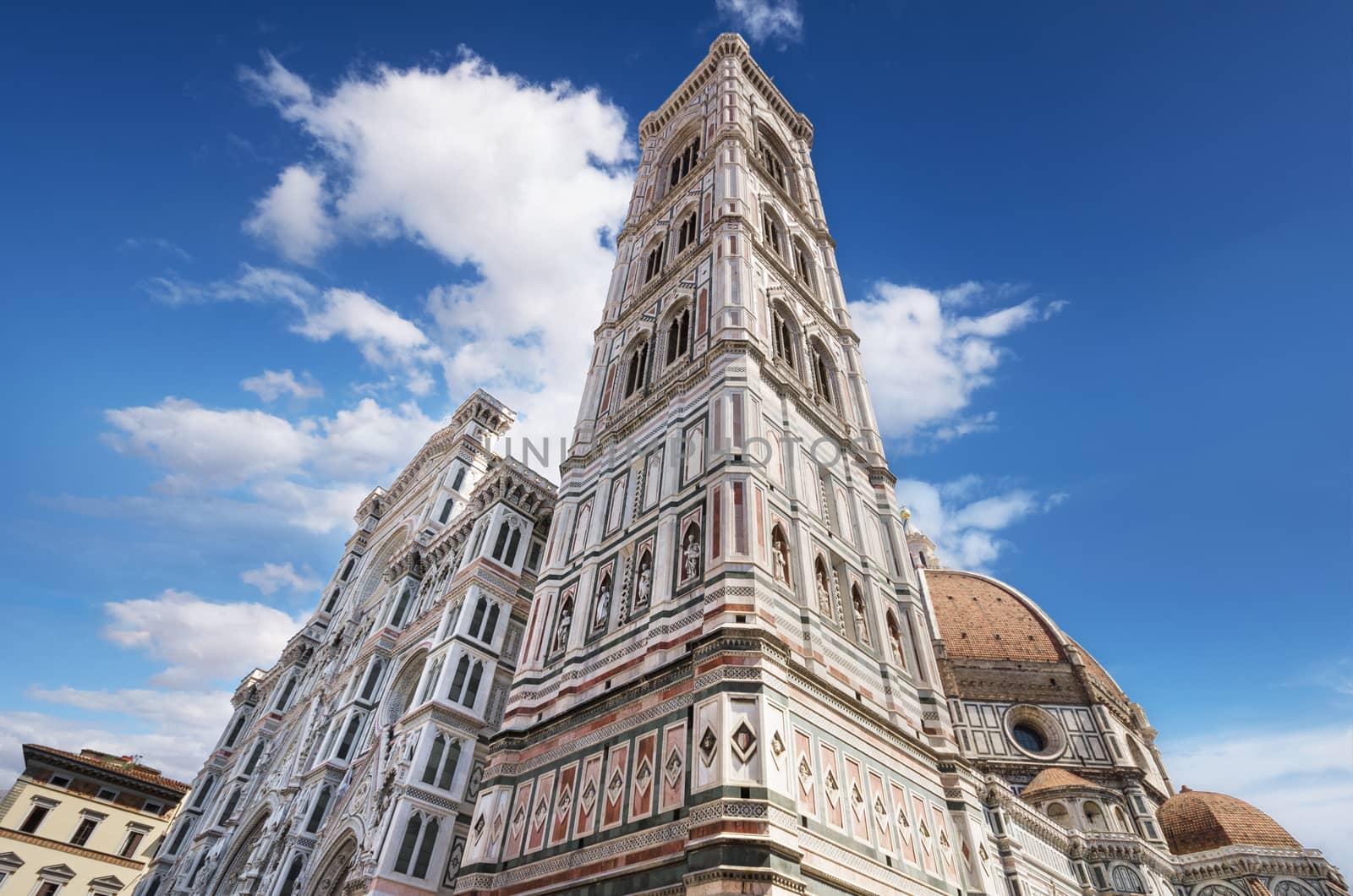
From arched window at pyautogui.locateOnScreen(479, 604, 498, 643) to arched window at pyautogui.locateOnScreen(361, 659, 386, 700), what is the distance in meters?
5.66

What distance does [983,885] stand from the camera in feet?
41.8

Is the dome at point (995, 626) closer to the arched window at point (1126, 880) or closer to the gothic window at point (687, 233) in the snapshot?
the arched window at point (1126, 880)

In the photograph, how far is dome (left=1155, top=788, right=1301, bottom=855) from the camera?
2900 centimetres

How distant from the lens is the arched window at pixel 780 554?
13531 mm

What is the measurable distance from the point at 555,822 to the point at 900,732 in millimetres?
6267

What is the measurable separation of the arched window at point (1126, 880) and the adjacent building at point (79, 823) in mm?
42442

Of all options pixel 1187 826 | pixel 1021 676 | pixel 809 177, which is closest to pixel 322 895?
pixel 809 177

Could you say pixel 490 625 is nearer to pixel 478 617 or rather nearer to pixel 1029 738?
pixel 478 617

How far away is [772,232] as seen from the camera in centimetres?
2497

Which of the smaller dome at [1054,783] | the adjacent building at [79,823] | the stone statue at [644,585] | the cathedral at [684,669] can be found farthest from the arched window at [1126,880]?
the adjacent building at [79,823]

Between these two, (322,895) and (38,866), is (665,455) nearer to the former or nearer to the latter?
(322,895)

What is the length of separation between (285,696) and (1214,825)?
38527mm

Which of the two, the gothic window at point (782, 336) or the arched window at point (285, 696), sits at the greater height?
the gothic window at point (782, 336)

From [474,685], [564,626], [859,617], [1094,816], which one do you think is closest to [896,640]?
[859,617]
